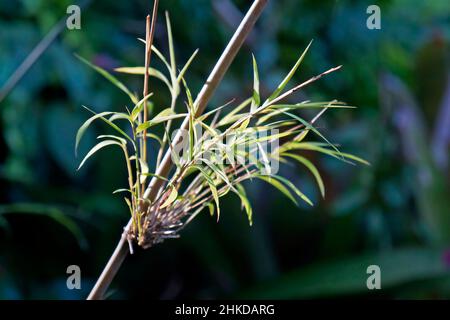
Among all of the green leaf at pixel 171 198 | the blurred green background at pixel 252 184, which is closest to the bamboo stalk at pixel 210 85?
the green leaf at pixel 171 198

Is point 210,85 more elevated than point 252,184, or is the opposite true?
point 252,184

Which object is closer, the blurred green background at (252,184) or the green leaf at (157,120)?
the green leaf at (157,120)

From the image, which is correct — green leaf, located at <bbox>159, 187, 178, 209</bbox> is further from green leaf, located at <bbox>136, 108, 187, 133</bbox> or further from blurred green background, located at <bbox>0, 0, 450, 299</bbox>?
blurred green background, located at <bbox>0, 0, 450, 299</bbox>

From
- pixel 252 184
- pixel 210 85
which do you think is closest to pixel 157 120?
pixel 210 85

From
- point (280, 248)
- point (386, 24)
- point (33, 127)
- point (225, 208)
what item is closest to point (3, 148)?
point (33, 127)

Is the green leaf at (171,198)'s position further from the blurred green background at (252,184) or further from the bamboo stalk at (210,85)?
the blurred green background at (252,184)

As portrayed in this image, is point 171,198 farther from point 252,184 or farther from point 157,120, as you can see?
point 252,184

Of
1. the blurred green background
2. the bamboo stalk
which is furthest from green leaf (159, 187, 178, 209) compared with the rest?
the blurred green background
